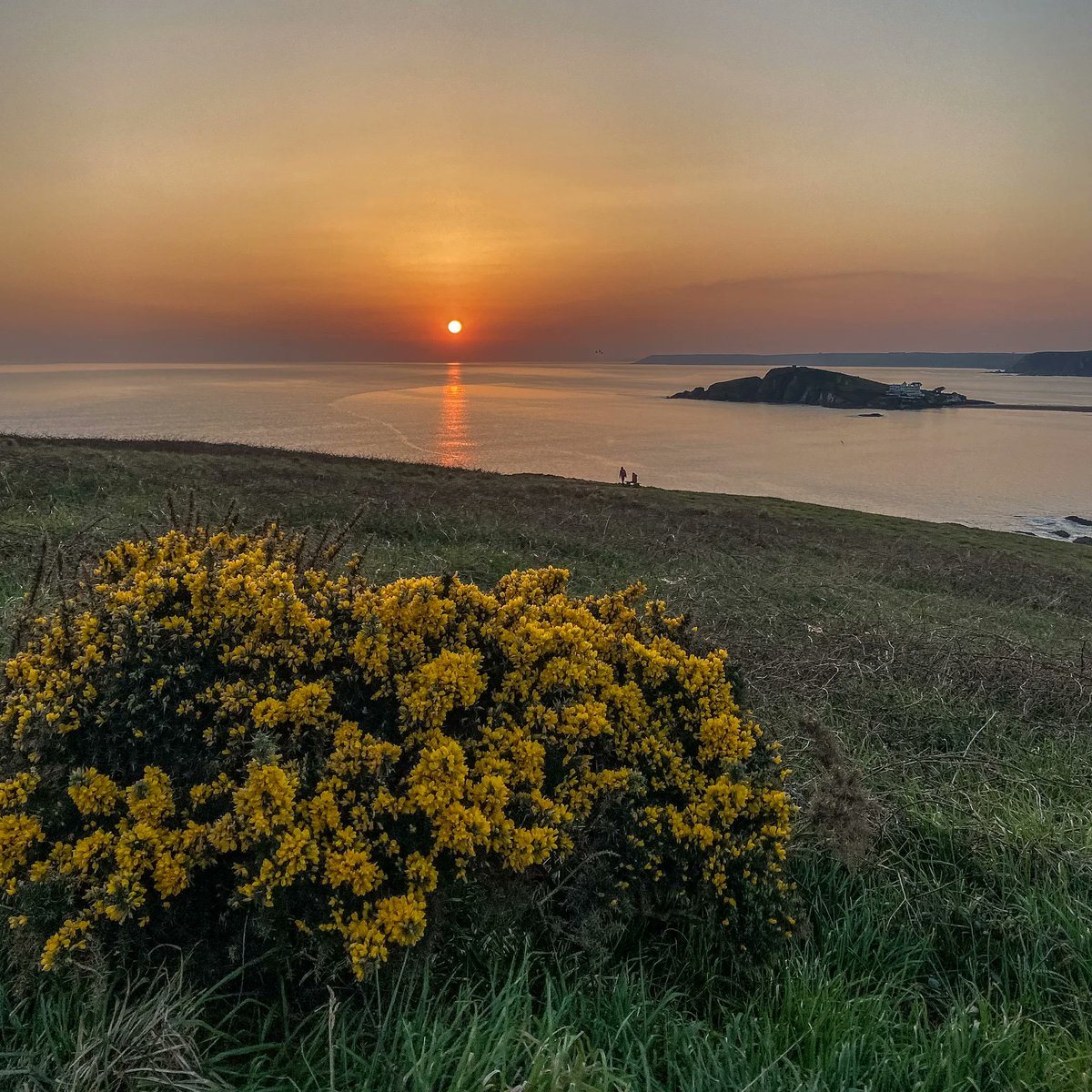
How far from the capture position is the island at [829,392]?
151m

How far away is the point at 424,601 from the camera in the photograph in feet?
10.8

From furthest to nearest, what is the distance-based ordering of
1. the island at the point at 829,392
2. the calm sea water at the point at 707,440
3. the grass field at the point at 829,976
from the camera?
the island at the point at 829,392, the calm sea water at the point at 707,440, the grass field at the point at 829,976

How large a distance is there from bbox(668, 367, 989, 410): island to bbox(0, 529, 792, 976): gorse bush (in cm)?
16419

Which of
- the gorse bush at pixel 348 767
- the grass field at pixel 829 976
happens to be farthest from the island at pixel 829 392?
the gorse bush at pixel 348 767

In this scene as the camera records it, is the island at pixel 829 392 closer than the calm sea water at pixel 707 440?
No

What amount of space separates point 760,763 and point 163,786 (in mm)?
2734

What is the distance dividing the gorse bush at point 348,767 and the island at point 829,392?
539 ft

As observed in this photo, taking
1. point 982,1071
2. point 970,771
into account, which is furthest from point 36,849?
point 970,771

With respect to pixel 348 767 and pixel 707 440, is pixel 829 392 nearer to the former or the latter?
pixel 707 440

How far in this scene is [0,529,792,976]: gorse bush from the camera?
2.61 metres

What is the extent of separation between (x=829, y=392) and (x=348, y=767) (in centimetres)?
17427

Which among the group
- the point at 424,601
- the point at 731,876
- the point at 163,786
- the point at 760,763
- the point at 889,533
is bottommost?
the point at 889,533

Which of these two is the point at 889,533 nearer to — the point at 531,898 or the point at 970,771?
the point at 970,771

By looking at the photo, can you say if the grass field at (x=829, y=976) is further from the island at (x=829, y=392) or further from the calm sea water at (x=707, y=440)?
the island at (x=829, y=392)
